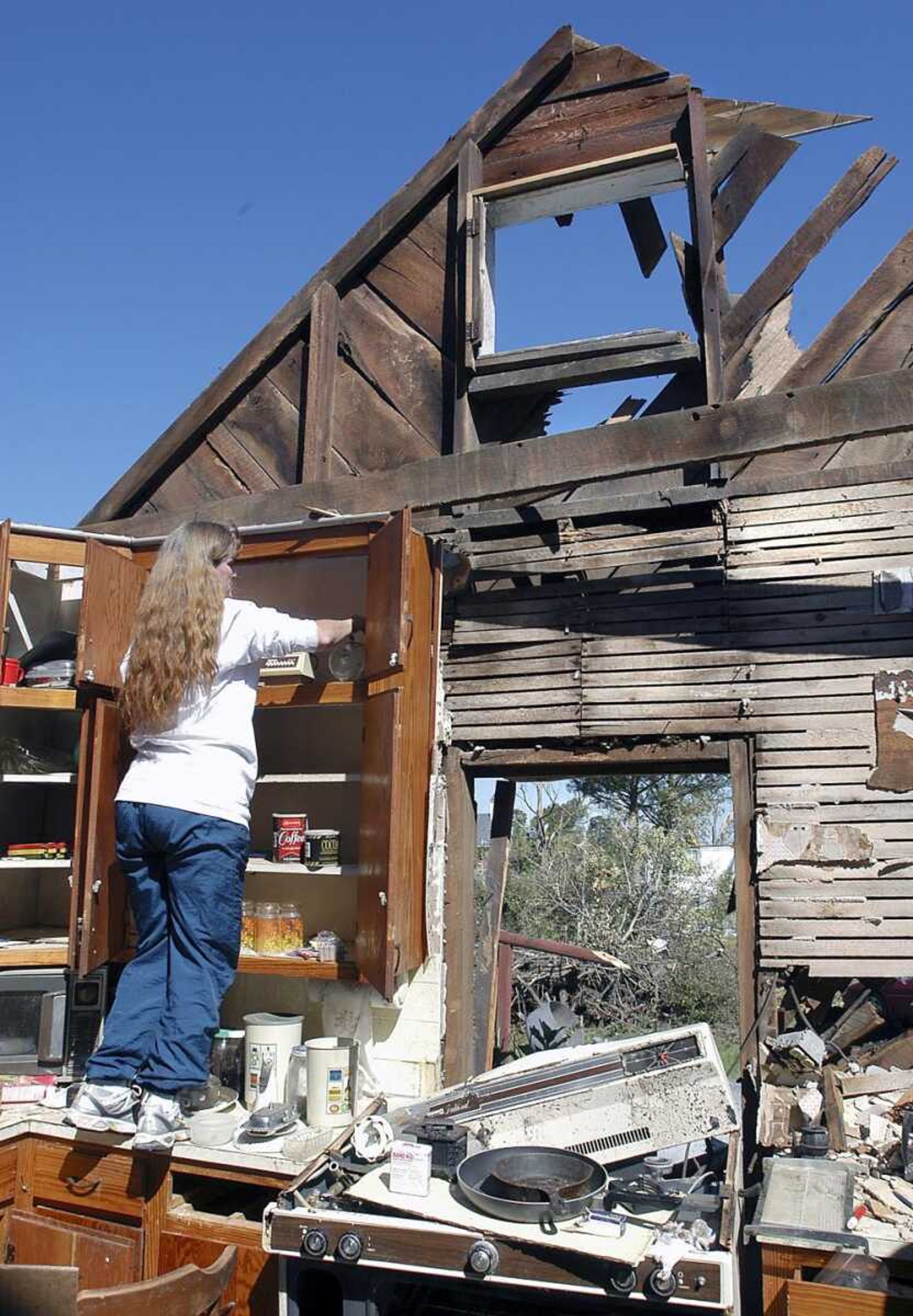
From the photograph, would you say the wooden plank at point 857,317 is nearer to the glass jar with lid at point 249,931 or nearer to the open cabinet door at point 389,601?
the open cabinet door at point 389,601

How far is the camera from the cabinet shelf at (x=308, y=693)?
365 cm

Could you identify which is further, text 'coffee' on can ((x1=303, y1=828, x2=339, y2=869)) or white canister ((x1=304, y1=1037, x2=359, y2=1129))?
text 'coffee' on can ((x1=303, y1=828, x2=339, y2=869))

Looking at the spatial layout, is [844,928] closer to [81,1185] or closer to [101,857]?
[101,857]

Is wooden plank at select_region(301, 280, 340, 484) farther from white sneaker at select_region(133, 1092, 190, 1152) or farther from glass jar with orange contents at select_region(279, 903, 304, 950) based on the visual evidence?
white sneaker at select_region(133, 1092, 190, 1152)

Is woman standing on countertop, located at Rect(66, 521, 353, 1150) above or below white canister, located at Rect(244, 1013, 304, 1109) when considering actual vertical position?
above

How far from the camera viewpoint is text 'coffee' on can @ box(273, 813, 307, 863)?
3783 millimetres

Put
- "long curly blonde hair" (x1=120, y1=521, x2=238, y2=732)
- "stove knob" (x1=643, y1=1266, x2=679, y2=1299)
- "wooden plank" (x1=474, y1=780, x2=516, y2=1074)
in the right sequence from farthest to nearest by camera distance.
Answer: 1. "wooden plank" (x1=474, y1=780, x2=516, y2=1074)
2. "long curly blonde hair" (x1=120, y1=521, x2=238, y2=732)
3. "stove knob" (x1=643, y1=1266, x2=679, y2=1299)

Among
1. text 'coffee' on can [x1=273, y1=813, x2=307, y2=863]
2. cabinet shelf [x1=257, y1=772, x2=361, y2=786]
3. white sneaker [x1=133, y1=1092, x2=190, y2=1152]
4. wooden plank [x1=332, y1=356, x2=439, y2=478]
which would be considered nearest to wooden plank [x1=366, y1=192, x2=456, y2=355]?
wooden plank [x1=332, y1=356, x2=439, y2=478]

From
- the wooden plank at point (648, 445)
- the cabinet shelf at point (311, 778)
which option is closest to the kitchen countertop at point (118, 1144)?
the cabinet shelf at point (311, 778)

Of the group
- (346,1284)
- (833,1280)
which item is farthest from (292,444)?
(833,1280)

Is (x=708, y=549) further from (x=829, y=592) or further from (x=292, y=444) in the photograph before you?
(x=292, y=444)

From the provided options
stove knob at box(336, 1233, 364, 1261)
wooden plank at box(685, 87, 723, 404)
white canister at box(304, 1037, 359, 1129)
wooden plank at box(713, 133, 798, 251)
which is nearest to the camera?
stove knob at box(336, 1233, 364, 1261)

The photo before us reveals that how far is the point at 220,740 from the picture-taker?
3.22 meters

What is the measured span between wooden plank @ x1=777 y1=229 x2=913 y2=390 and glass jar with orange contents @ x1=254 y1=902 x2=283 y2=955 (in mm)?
2675
